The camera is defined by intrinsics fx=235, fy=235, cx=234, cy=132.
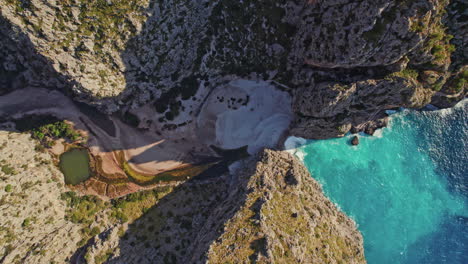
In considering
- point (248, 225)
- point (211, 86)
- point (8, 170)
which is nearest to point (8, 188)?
point (8, 170)

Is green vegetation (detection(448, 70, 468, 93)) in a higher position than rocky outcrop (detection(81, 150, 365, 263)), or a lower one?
higher

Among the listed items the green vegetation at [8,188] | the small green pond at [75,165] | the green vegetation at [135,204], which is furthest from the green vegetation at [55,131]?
the green vegetation at [135,204]

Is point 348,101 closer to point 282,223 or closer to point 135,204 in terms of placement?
point 282,223

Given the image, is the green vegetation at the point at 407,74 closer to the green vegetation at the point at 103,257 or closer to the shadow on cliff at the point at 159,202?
the shadow on cliff at the point at 159,202

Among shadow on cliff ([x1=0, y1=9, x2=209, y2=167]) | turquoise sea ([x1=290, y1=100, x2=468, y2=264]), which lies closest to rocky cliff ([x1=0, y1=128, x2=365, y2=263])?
turquoise sea ([x1=290, y1=100, x2=468, y2=264])

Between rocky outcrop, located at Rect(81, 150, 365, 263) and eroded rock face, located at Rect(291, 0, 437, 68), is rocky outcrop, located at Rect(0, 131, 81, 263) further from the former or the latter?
eroded rock face, located at Rect(291, 0, 437, 68)

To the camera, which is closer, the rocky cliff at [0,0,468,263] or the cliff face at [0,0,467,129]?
the cliff face at [0,0,467,129]
